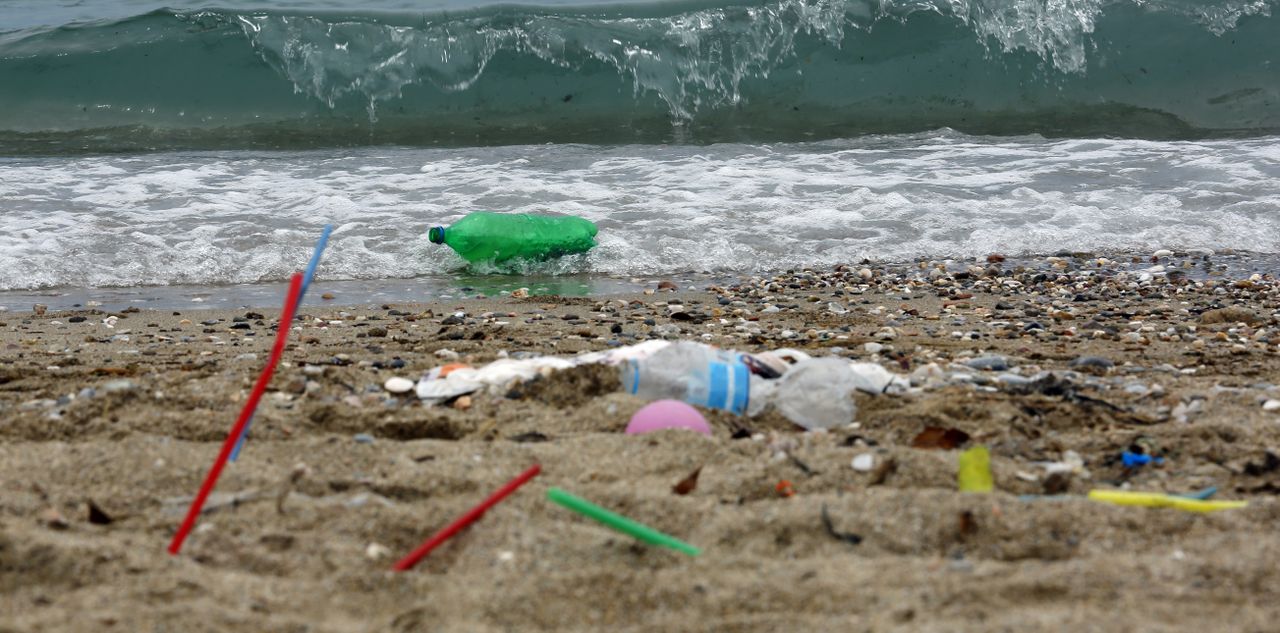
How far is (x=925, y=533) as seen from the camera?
2.00m

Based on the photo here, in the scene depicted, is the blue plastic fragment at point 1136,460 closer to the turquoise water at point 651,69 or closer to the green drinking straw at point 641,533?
the green drinking straw at point 641,533

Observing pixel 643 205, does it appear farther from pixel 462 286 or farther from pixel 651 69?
pixel 651 69

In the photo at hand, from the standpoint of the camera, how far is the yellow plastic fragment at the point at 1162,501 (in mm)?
2092

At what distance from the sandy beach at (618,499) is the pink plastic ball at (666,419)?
7 cm

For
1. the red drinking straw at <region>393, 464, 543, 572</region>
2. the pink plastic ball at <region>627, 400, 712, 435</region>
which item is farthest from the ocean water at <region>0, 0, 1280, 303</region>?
the red drinking straw at <region>393, 464, 543, 572</region>

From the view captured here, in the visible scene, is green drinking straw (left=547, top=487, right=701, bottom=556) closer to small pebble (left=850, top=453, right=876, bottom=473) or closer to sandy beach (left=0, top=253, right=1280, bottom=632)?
sandy beach (left=0, top=253, right=1280, bottom=632)

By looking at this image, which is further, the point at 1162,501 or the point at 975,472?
the point at 975,472

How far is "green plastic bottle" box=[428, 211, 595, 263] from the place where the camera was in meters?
6.18

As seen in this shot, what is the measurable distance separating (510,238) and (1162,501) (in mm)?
4527

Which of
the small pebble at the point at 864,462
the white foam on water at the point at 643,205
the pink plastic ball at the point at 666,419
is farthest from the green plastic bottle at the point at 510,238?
the small pebble at the point at 864,462

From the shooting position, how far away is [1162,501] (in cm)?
212

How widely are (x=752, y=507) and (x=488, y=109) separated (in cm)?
985

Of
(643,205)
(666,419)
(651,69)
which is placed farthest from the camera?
(651,69)

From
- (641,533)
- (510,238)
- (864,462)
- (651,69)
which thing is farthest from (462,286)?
(651,69)
